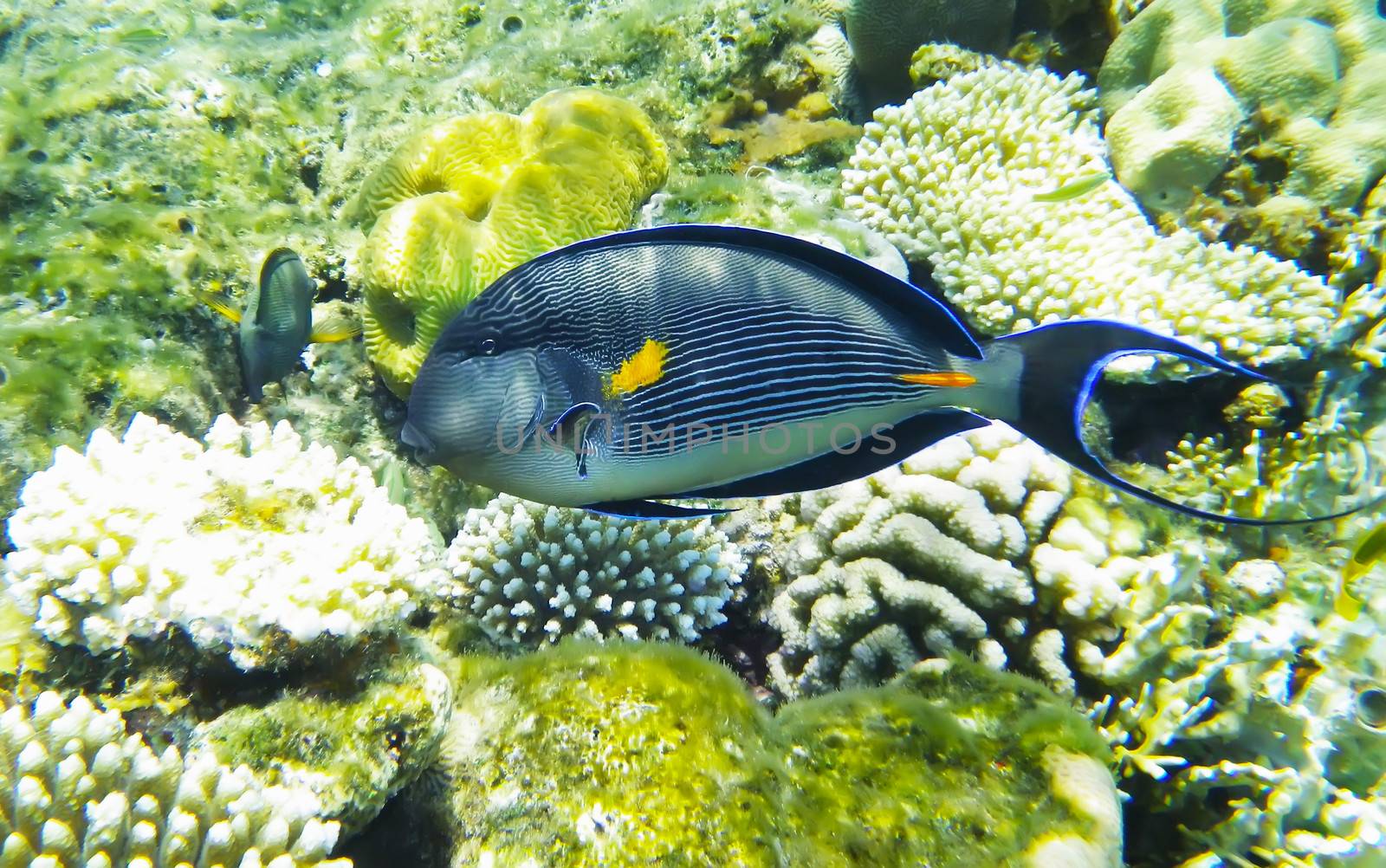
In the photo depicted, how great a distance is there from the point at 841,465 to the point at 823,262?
1.73 ft

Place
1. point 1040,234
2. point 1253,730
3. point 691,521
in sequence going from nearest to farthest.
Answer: point 1253,730 → point 691,521 → point 1040,234

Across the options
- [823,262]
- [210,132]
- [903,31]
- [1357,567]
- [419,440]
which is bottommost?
[1357,567]

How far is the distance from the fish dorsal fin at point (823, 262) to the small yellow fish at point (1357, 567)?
1.82 meters

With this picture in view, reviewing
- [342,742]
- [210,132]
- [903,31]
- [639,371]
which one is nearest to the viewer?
[639,371]

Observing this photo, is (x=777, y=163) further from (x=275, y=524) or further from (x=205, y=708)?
(x=205, y=708)

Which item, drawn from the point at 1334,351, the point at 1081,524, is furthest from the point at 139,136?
the point at 1334,351

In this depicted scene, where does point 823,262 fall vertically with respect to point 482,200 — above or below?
→ below

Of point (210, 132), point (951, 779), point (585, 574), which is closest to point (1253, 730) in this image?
point (951, 779)

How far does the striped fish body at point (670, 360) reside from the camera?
5.50ft

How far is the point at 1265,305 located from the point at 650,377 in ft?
11.1

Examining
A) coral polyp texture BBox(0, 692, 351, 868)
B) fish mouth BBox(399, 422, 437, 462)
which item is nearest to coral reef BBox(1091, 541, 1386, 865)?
fish mouth BBox(399, 422, 437, 462)

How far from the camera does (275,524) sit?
228 cm

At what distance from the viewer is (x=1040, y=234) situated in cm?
371

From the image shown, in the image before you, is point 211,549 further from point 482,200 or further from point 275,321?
point 482,200
